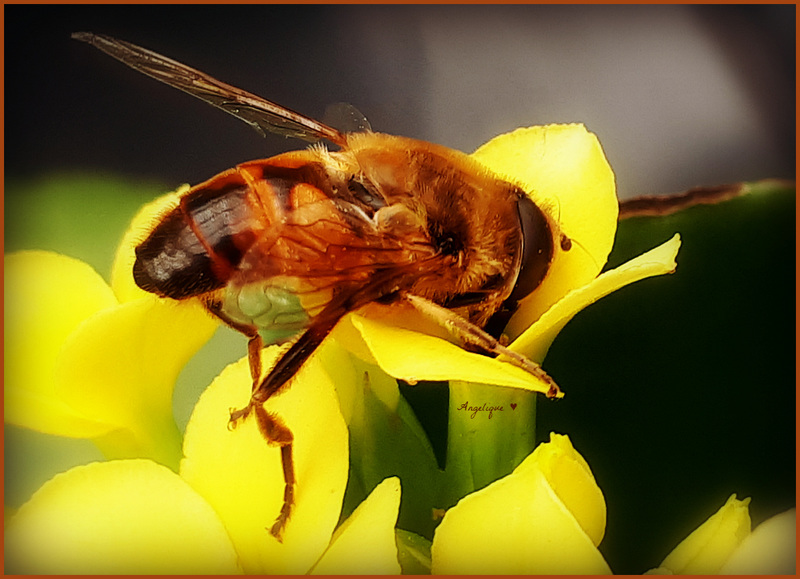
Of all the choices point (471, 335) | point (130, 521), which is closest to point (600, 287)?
point (471, 335)

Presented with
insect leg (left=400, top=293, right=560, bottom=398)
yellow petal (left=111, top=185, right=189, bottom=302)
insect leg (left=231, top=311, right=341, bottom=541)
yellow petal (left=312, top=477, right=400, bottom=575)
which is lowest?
yellow petal (left=312, top=477, right=400, bottom=575)

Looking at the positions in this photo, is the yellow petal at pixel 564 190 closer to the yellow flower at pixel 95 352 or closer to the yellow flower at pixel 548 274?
the yellow flower at pixel 548 274

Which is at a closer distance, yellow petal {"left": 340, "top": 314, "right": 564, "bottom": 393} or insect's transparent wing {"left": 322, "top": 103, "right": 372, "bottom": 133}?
yellow petal {"left": 340, "top": 314, "right": 564, "bottom": 393}

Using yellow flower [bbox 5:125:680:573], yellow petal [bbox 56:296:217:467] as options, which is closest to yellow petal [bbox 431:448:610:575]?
yellow flower [bbox 5:125:680:573]

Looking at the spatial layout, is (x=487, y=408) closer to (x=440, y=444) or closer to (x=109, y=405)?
(x=440, y=444)

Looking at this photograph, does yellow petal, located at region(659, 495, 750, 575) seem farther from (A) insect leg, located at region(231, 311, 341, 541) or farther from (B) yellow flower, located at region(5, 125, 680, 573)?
(A) insect leg, located at region(231, 311, 341, 541)

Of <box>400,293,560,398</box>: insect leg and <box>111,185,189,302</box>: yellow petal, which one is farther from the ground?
<box>111,185,189,302</box>: yellow petal

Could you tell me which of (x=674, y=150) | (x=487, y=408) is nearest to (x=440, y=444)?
(x=487, y=408)
